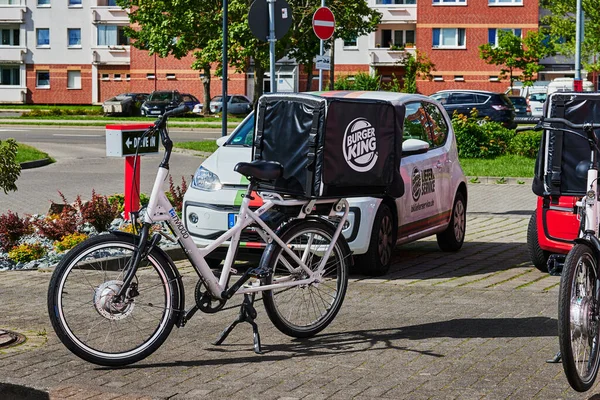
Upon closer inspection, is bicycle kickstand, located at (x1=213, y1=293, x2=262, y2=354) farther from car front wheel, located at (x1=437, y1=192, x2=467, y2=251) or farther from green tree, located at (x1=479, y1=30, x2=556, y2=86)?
green tree, located at (x1=479, y1=30, x2=556, y2=86)

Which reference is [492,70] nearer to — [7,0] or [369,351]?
[7,0]

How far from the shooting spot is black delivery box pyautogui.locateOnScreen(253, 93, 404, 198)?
7.00m

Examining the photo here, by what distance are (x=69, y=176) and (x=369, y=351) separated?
1518 cm

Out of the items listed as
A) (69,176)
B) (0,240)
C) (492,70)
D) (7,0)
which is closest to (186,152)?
(69,176)

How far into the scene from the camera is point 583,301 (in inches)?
217

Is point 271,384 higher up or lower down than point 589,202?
lower down

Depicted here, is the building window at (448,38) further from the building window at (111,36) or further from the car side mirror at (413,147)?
the car side mirror at (413,147)

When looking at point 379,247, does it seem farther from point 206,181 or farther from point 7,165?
point 7,165

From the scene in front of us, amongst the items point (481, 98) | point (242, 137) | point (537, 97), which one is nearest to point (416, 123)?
point (242, 137)

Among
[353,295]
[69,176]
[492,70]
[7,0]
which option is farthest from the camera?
[7,0]

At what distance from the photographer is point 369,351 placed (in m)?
6.63

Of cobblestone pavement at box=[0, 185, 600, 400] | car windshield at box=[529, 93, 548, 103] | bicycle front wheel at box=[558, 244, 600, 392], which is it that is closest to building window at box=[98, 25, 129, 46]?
car windshield at box=[529, 93, 548, 103]

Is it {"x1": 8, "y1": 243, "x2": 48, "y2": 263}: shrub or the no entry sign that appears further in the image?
the no entry sign

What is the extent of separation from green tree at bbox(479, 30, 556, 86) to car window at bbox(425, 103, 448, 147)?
54.3 meters
